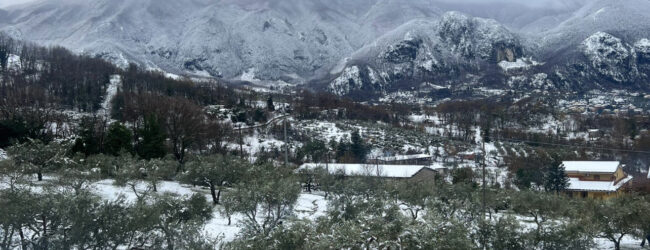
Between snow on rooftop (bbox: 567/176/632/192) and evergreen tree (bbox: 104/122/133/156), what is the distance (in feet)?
194

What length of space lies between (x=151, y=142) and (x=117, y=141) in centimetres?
373

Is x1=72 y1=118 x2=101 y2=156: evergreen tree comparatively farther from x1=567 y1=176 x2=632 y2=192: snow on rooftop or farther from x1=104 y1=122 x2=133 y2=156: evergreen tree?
x1=567 y1=176 x2=632 y2=192: snow on rooftop

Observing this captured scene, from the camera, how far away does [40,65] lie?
15912 cm

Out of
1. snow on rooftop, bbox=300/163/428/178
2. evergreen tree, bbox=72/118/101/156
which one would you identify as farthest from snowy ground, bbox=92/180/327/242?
snow on rooftop, bbox=300/163/428/178

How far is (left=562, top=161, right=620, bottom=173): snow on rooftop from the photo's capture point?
214ft

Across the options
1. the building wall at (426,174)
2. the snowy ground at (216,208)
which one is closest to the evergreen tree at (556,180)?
the building wall at (426,174)

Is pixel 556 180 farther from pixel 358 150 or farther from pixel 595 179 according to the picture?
pixel 358 150

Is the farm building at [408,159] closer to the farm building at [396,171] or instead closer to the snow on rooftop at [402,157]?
the snow on rooftop at [402,157]

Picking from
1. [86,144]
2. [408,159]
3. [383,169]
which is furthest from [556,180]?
[86,144]

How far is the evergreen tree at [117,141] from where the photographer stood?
172 ft

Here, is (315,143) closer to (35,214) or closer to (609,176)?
(609,176)

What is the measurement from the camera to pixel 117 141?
52.8 metres

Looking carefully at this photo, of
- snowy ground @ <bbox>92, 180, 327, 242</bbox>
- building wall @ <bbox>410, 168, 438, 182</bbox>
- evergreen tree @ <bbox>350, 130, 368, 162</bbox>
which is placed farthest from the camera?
evergreen tree @ <bbox>350, 130, 368, 162</bbox>

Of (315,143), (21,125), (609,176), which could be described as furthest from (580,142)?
(21,125)
